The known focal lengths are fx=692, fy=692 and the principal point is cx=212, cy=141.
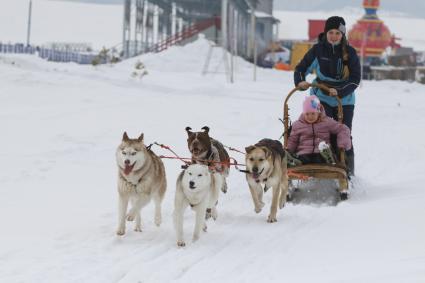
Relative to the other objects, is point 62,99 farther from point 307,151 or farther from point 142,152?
point 142,152

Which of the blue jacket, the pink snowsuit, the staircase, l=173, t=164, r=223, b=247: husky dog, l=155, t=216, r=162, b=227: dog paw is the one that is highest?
the staircase

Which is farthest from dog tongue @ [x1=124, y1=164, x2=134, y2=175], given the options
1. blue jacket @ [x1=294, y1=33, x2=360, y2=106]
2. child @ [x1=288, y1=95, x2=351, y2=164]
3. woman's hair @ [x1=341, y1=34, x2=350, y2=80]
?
woman's hair @ [x1=341, y1=34, x2=350, y2=80]

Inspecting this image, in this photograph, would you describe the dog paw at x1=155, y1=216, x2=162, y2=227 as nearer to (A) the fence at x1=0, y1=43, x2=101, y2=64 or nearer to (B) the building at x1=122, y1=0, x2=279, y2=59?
(B) the building at x1=122, y1=0, x2=279, y2=59

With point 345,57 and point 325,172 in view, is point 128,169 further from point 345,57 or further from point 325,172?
point 345,57

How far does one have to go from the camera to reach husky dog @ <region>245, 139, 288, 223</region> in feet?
19.6

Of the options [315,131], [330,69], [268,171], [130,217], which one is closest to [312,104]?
[315,131]

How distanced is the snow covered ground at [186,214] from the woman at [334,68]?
90 centimetres

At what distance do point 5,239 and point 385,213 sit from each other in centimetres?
316

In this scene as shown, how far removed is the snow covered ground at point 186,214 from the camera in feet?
14.1

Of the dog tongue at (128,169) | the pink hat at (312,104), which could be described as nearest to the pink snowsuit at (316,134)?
the pink hat at (312,104)

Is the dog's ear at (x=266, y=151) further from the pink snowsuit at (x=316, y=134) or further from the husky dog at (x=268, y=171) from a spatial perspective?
the pink snowsuit at (x=316, y=134)

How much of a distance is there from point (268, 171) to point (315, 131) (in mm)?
1206

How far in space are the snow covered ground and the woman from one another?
0.90 meters

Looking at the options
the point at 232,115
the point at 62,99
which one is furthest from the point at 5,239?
the point at 62,99
